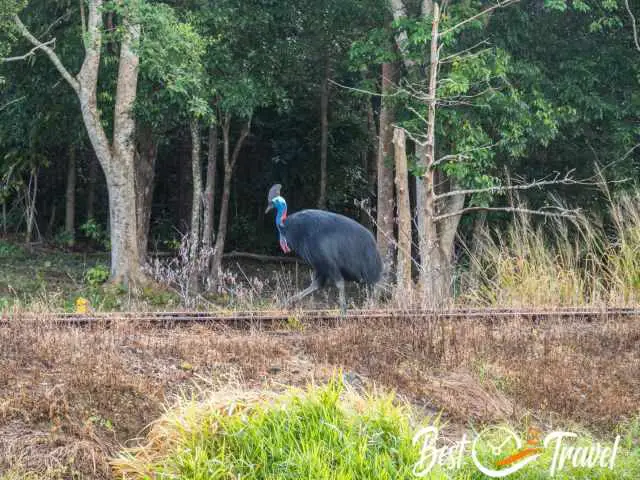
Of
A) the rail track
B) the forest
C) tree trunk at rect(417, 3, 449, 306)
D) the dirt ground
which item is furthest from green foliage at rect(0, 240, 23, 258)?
the dirt ground

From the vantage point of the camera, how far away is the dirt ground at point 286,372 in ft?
22.7

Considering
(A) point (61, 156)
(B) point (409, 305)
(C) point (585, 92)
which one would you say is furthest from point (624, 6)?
(A) point (61, 156)

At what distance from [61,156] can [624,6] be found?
48.6 feet

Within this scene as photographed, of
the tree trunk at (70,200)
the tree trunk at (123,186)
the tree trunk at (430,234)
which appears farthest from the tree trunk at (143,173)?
the tree trunk at (430,234)

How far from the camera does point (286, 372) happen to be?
8.01 m

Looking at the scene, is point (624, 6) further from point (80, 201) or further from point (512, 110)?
point (80, 201)

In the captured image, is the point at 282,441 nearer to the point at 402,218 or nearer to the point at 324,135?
the point at 402,218

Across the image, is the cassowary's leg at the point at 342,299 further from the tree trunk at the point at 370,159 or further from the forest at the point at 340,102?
the tree trunk at the point at 370,159

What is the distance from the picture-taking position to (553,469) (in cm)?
645

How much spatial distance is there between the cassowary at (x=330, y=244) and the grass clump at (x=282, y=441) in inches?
177

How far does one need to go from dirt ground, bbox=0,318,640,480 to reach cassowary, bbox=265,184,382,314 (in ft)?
6.56

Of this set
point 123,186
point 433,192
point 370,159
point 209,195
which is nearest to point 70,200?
point 209,195

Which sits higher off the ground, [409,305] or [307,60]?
[307,60]

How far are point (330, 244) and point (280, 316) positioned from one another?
6.41 feet
